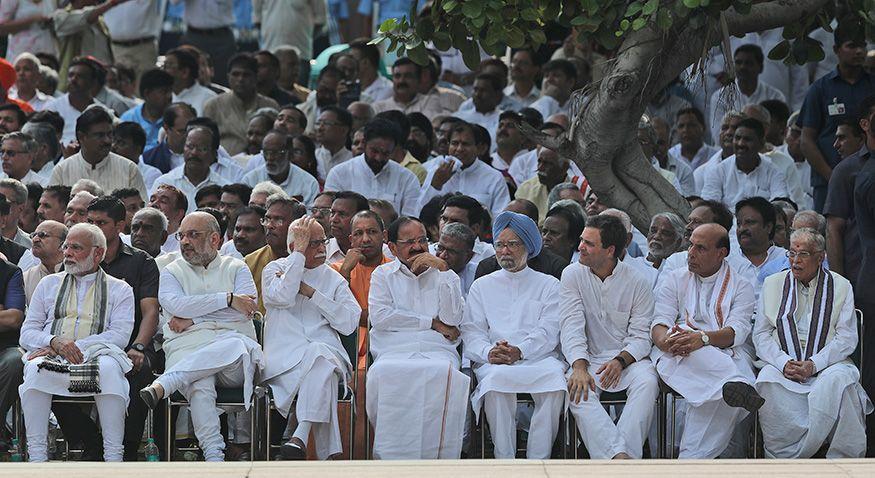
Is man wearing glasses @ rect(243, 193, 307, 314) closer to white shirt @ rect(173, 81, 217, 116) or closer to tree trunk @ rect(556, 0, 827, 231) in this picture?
tree trunk @ rect(556, 0, 827, 231)

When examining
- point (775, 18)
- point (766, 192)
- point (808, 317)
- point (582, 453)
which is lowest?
point (582, 453)

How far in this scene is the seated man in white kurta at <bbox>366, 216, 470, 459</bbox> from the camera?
29.4ft

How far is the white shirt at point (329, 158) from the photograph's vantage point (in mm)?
13578

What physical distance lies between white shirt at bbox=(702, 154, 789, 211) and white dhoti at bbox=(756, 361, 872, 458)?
12.5 feet

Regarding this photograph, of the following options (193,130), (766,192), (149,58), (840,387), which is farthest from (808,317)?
(149,58)

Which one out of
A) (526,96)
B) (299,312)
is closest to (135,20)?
(526,96)

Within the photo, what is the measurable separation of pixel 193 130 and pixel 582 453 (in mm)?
4913

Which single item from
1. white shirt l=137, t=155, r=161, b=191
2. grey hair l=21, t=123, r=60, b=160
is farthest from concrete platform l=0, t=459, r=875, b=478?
grey hair l=21, t=123, r=60, b=160

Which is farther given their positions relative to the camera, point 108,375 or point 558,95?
point 558,95

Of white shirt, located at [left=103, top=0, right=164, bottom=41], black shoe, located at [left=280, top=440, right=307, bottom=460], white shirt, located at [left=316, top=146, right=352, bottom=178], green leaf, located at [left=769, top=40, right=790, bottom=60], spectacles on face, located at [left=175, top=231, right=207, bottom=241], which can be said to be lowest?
black shoe, located at [left=280, top=440, right=307, bottom=460]

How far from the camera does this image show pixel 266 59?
51.4 feet

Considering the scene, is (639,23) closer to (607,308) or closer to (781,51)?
(607,308)

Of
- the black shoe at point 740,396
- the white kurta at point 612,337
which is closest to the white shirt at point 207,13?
the white kurta at point 612,337

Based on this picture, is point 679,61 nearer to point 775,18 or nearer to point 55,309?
point 775,18
